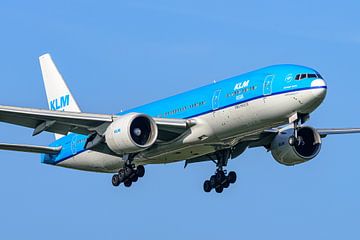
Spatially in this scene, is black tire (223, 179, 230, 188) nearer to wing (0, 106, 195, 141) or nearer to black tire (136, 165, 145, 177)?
black tire (136, 165, 145, 177)

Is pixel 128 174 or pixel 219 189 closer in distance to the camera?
pixel 128 174

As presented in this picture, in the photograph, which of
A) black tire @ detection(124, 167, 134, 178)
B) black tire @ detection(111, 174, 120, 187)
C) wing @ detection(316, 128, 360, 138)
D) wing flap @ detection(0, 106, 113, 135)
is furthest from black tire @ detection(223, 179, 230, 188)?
wing flap @ detection(0, 106, 113, 135)

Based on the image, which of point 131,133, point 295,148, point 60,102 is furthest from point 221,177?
point 60,102

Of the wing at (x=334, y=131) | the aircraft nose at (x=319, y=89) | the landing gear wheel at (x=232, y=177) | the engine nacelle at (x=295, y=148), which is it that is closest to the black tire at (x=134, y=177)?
the landing gear wheel at (x=232, y=177)

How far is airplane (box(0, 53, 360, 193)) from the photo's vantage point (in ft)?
180

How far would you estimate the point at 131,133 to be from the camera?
57.0 metres

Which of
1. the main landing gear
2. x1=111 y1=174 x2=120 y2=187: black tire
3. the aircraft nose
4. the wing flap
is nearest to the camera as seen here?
the aircraft nose

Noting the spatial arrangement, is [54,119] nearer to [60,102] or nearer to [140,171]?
[140,171]

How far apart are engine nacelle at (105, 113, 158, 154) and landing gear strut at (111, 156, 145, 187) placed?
2.17 metres

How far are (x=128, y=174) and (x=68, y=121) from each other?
4.22 m

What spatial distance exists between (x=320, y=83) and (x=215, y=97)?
5.60 meters

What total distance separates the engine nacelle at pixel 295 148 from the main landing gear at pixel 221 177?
273 centimetres

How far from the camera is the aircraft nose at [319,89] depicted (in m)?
53.9

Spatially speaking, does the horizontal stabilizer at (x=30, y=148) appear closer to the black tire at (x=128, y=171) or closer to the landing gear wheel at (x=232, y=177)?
the black tire at (x=128, y=171)
